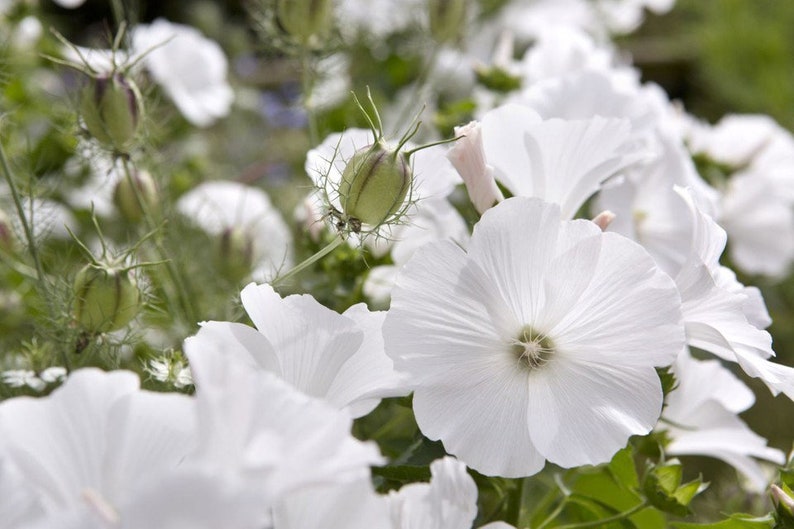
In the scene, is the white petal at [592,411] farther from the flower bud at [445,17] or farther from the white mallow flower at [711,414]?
the flower bud at [445,17]

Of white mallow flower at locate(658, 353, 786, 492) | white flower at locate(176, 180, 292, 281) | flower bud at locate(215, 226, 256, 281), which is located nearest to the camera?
white mallow flower at locate(658, 353, 786, 492)

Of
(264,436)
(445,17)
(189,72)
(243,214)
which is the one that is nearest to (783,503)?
(264,436)

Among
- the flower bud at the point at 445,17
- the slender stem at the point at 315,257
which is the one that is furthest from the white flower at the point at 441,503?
the flower bud at the point at 445,17

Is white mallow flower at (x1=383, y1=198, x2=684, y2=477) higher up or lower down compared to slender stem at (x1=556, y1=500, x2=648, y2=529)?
higher up

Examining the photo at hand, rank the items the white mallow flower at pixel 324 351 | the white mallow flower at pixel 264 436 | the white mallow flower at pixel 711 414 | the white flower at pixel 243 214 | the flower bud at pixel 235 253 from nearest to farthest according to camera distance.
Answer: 1. the white mallow flower at pixel 264 436
2. the white mallow flower at pixel 324 351
3. the white mallow flower at pixel 711 414
4. the flower bud at pixel 235 253
5. the white flower at pixel 243 214

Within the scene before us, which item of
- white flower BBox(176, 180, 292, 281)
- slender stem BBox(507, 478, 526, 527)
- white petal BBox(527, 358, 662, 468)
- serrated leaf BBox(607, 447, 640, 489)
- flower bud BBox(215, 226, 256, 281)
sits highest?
white petal BBox(527, 358, 662, 468)

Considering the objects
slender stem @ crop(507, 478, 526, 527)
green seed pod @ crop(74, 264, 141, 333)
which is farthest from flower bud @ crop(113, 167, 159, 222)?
slender stem @ crop(507, 478, 526, 527)

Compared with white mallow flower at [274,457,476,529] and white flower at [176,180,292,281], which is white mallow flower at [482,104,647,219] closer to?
white mallow flower at [274,457,476,529]

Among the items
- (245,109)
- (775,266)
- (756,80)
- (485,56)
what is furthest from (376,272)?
(756,80)
